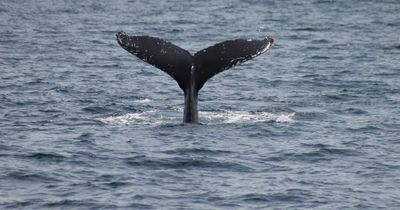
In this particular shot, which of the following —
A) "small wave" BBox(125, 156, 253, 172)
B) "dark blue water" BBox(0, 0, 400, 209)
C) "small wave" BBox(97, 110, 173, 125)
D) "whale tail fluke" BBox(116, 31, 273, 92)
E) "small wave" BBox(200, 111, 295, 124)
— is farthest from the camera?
"small wave" BBox(200, 111, 295, 124)

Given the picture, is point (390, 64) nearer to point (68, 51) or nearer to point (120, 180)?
point (68, 51)

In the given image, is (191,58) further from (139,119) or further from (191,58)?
(139,119)

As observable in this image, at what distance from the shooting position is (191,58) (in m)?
19.5

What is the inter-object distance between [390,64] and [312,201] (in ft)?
59.9

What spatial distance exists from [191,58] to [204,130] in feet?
5.29

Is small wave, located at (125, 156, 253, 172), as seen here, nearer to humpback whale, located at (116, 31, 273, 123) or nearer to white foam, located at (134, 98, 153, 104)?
humpback whale, located at (116, 31, 273, 123)

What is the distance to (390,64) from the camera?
33.2 metres

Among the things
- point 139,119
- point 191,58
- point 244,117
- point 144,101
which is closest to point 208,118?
point 244,117

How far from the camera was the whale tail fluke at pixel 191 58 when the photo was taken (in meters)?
19.3

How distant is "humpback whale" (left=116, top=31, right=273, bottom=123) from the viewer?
19.3 metres

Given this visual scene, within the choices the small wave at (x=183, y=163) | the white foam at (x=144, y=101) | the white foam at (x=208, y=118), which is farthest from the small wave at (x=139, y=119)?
the small wave at (x=183, y=163)

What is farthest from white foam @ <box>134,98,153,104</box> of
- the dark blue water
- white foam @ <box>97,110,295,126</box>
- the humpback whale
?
the humpback whale

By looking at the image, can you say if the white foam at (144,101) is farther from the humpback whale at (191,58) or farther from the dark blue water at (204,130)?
the humpback whale at (191,58)

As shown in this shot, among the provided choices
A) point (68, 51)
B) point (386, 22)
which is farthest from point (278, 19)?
point (68, 51)
